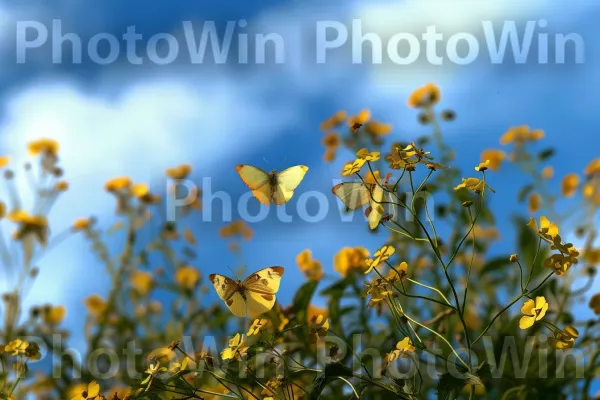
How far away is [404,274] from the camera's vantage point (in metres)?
1.12

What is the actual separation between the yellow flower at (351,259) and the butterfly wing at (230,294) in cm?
55

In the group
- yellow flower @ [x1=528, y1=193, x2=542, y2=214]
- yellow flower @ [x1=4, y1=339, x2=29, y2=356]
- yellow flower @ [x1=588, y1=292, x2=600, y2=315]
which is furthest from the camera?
yellow flower @ [x1=528, y1=193, x2=542, y2=214]

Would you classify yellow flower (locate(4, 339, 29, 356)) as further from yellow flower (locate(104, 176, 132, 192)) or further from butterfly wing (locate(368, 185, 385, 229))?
yellow flower (locate(104, 176, 132, 192))

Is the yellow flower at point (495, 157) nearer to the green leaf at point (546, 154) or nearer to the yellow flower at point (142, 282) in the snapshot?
the green leaf at point (546, 154)

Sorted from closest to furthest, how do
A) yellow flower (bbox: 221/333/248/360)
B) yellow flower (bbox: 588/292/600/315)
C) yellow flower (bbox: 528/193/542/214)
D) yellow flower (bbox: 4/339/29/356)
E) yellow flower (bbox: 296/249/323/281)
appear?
1. yellow flower (bbox: 221/333/248/360)
2. yellow flower (bbox: 4/339/29/356)
3. yellow flower (bbox: 588/292/600/315)
4. yellow flower (bbox: 296/249/323/281)
5. yellow flower (bbox: 528/193/542/214)

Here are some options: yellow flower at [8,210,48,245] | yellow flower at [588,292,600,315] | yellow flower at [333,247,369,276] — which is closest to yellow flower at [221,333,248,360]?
Answer: yellow flower at [333,247,369,276]

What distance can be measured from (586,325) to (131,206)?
1.51 metres

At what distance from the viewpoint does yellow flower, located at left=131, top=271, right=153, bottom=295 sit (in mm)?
2721

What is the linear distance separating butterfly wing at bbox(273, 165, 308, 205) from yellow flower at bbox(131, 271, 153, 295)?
147 cm

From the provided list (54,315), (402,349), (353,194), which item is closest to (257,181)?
(353,194)

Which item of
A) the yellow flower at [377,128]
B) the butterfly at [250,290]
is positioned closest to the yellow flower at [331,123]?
the yellow flower at [377,128]

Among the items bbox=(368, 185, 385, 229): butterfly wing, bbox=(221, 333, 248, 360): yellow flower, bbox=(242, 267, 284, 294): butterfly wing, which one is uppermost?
bbox=(368, 185, 385, 229): butterfly wing

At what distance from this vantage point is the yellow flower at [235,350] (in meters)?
1.10

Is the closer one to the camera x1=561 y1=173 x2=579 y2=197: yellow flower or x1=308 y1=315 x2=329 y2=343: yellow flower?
x1=308 y1=315 x2=329 y2=343: yellow flower
